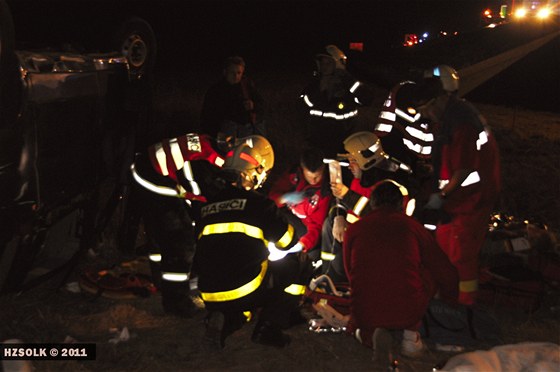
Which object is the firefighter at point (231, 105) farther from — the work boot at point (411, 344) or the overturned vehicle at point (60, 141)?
the work boot at point (411, 344)

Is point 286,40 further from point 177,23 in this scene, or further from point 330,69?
point 330,69

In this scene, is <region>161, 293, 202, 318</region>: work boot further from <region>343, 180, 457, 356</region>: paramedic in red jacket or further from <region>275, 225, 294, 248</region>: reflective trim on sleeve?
<region>343, 180, 457, 356</region>: paramedic in red jacket

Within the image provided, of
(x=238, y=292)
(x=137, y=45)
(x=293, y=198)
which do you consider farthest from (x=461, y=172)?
(x=137, y=45)

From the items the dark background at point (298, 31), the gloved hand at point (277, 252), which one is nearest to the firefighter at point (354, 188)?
the gloved hand at point (277, 252)

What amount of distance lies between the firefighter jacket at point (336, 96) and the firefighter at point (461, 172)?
6.79 ft

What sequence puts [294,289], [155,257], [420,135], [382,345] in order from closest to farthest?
[382,345], [294,289], [155,257], [420,135]

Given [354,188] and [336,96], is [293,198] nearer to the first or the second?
[354,188]

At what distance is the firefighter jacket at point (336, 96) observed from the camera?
7246 mm

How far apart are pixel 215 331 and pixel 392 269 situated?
48.2 inches

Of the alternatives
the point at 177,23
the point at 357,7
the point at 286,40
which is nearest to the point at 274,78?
the point at 286,40

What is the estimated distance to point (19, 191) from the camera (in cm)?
425

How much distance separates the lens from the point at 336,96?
23.8ft

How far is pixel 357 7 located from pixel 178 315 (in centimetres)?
3573

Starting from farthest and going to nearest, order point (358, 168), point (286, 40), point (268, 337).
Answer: point (286, 40), point (358, 168), point (268, 337)
